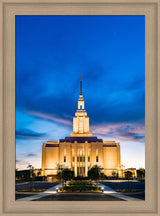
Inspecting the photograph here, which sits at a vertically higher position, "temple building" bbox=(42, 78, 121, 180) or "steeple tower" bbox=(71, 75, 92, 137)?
"steeple tower" bbox=(71, 75, 92, 137)

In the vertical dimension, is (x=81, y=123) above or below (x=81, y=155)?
above

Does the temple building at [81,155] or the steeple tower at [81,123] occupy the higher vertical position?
the steeple tower at [81,123]

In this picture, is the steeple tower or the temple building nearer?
the temple building

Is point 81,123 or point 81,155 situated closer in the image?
point 81,155

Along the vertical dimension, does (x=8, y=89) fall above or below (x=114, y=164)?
above

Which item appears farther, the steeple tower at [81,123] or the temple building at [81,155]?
the steeple tower at [81,123]
